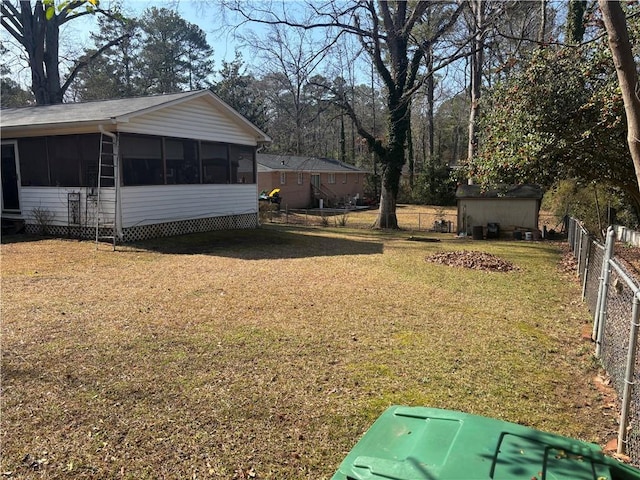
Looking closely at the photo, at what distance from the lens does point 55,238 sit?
485 inches

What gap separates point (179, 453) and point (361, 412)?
4.54 feet

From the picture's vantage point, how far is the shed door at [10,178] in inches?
517

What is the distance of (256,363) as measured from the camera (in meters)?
4.50

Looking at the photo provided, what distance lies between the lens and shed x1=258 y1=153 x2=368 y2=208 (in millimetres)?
29281

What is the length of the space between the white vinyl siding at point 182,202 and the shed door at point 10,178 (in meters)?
3.93

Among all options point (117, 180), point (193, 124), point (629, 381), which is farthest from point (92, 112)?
point (629, 381)

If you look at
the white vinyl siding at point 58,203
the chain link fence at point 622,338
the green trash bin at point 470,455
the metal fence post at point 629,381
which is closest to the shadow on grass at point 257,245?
the white vinyl siding at point 58,203

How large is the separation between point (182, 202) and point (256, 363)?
10.2 metres

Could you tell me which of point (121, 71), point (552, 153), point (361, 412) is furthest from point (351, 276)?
point (121, 71)

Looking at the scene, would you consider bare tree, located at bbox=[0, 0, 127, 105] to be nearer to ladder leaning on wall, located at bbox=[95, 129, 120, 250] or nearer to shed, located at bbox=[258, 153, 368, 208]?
shed, located at bbox=[258, 153, 368, 208]

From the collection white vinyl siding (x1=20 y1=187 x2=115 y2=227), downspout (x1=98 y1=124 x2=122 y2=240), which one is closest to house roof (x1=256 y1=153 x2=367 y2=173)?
→ white vinyl siding (x1=20 y1=187 x2=115 y2=227)

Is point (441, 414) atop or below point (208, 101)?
below

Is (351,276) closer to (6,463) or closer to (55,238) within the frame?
(6,463)

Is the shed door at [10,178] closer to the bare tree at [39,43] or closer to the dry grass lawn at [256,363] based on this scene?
the dry grass lawn at [256,363]
